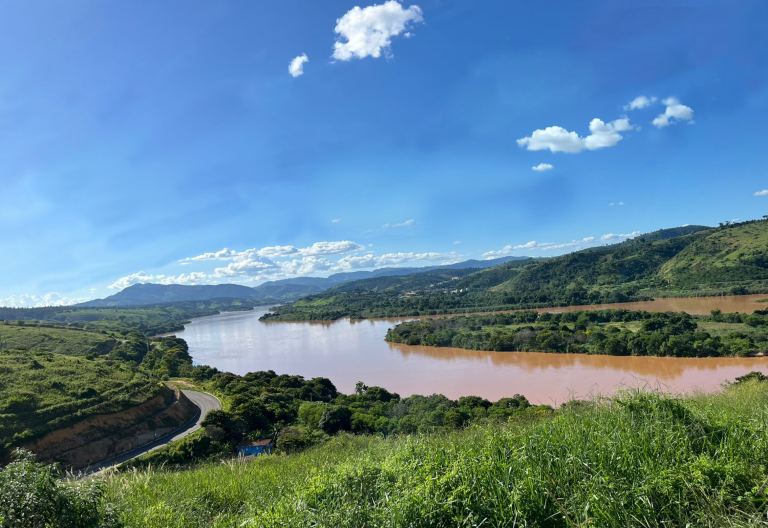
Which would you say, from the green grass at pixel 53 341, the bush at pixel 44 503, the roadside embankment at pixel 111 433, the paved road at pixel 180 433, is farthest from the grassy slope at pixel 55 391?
the bush at pixel 44 503

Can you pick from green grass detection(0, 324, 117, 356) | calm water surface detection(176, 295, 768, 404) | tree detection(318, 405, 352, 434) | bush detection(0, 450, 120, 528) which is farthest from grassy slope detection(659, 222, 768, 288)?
green grass detection(0, 324, 117, 356)

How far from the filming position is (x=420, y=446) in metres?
2.99

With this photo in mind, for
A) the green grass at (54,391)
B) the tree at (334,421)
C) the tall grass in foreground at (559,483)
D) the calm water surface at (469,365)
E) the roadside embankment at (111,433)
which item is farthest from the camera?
the calm water surface at (469,365)

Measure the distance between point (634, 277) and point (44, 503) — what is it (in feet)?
298

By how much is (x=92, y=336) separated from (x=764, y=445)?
61.0 metres

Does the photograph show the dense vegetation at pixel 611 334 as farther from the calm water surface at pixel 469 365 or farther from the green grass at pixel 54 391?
the green grass at pixel 54 391

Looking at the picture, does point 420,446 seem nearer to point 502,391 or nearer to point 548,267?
point 502,391

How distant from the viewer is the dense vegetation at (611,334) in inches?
1192

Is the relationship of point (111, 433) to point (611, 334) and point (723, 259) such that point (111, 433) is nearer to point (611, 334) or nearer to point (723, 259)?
point (611, 334)

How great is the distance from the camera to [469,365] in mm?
34750

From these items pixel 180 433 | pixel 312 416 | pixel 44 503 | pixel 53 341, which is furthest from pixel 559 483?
pixel 53 341

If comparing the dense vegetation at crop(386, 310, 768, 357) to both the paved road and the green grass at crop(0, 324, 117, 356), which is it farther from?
the green grass at crop(0, 324, 117, 356)

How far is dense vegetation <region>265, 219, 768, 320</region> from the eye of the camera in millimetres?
60031

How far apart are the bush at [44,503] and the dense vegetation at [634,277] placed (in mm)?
69326
